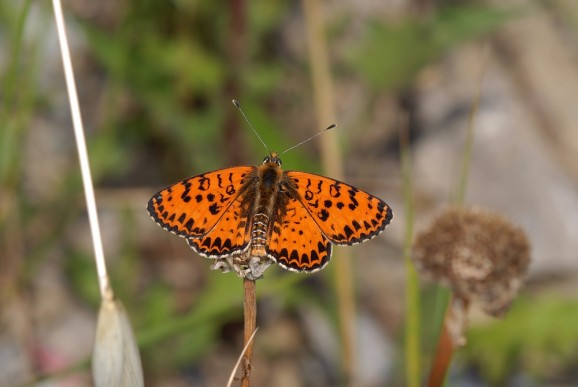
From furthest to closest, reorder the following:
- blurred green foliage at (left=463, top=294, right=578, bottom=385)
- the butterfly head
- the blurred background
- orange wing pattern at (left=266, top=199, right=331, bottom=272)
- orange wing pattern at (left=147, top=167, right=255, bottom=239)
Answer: the blurred background
blurred green foliage at (left=463, top=294, right=578, bottom=385)
the butterfly head
orange wing pattern at (left=147, top=167, right=255, bottom=239)
orange wing pattern at (left=266, top=199, right=331, bottom=272)

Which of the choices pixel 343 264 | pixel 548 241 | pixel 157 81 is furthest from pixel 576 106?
pixel 157 81

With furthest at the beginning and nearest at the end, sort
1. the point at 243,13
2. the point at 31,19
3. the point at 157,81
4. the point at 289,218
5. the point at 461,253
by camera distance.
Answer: the point at 31,19 → the point at 157,81 → the point at 243,13 → the point at 289,218 → the point at 461,253

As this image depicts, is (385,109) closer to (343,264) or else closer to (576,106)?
(576,106)

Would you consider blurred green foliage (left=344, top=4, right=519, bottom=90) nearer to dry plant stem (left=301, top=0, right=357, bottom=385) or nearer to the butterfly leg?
dry plant stem (left=301, top=0, right=357, bottom=385)

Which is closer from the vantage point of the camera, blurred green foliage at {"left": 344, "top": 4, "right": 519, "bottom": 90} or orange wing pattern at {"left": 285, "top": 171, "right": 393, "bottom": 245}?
orange wing pattern at {"left": 285, "top": 171, "right": 393, "bottom": 245}

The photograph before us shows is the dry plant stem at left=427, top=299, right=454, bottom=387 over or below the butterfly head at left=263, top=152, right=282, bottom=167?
below

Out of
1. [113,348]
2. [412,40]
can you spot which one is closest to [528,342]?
[412,40]

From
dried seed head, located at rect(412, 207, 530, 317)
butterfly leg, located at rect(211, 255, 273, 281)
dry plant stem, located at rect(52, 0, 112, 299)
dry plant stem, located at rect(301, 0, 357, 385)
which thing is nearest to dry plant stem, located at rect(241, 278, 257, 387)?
butterfly leg, located at rect(211, 255, 273, 281)

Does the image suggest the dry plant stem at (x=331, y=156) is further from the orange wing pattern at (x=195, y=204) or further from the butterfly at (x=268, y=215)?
the orange wing pattern at (x=195, y=204)
